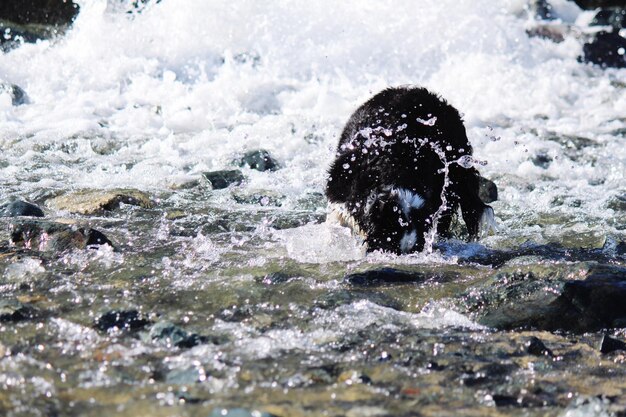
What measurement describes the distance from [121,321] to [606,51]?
12.0 meters

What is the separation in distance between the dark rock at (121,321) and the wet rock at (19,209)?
2.41 m

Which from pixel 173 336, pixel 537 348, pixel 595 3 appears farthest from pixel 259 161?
pixel 595 3

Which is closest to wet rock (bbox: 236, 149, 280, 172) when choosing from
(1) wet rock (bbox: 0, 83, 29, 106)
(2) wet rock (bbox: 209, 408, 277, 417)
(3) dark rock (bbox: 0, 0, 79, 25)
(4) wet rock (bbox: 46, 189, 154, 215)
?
(4) wet rock (bbox: 46, 189, 154, 215)

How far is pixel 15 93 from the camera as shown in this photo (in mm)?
10070

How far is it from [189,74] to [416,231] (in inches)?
287

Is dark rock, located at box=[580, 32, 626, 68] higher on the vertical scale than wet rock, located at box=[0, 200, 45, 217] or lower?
higher

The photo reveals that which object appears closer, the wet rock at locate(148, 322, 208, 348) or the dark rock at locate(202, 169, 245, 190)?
the wet rock at locate(148, 322, 208, 348)

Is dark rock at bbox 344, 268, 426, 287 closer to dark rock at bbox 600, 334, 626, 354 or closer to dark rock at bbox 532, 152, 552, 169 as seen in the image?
dark rock at bbox 600, 334, 626, 354

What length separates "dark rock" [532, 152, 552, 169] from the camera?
8.50m

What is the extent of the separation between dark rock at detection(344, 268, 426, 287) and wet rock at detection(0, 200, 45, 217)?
2.57 m

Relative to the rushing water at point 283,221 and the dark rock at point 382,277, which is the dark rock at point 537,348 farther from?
the dark rock at point 382,277

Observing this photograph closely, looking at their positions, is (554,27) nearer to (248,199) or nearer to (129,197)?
(248,199)

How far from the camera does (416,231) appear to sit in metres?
4.89

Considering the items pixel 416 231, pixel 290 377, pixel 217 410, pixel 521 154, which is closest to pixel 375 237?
pixel 416 231
